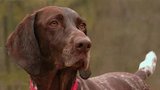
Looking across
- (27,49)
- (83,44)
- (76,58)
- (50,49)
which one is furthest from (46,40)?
(83,44)

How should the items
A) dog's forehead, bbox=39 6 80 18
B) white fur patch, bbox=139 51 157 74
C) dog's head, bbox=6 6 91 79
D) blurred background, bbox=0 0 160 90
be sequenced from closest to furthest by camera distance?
dog's head, bbox=6 6 91 79 < dog's forehead, bbox=39 6 80 18 < white fur patch, bbox=139 51 157 74 < blurred background, bbox=0 0 160 90

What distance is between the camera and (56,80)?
734 centimetres

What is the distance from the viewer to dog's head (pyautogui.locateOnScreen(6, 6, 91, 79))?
6.90 metres

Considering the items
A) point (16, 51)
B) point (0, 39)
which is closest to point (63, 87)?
point (16, 51)

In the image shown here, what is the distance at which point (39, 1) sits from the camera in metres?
17.2

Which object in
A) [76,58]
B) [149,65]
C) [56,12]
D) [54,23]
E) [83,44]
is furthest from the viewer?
[149,65]

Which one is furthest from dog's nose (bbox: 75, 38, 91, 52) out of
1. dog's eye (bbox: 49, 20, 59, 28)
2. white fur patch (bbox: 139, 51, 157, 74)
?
white fur patch (bbox: 139, 51, 157, 74)

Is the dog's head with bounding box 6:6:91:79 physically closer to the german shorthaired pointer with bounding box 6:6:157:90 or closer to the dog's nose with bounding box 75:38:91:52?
the german shorthaired pointer with bounding box 6:6:157:90

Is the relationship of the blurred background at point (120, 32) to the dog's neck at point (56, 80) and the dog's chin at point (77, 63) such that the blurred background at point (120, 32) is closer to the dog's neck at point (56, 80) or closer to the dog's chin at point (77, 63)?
the dog's neck at point (56, 80)

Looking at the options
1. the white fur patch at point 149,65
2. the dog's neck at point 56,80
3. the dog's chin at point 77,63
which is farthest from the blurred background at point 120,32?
the dog's chin at point 77,63

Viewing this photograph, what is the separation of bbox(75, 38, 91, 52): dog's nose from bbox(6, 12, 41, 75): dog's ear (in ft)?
2.38

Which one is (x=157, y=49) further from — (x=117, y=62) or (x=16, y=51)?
(x=16, y=51)

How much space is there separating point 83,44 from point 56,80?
919 mm

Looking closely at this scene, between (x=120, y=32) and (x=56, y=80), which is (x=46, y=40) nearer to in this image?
(x=56, y=80)
